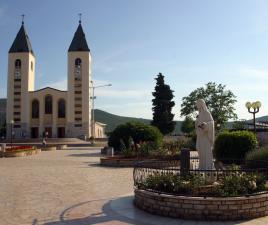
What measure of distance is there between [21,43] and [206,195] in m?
82.4

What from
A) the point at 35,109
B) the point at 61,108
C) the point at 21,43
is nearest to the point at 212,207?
the point at 61,108

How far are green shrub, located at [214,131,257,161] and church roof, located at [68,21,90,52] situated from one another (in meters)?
65.5

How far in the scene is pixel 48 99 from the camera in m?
87.4

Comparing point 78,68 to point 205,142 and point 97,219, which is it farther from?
point 97,219

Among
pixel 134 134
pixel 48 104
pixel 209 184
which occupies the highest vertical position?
pixel 48 104

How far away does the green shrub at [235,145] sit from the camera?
21.5 meters

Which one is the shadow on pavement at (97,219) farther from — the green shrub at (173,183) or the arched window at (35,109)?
the arched window at (35,109)

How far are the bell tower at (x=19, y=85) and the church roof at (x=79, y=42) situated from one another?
909 cm

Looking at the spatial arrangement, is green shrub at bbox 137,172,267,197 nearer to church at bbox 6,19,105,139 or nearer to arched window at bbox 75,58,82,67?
church at bbox 6,19,105,139

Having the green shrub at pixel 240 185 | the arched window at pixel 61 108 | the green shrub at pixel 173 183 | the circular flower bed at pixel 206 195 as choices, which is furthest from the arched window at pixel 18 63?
the green shrub at pixel 240 185

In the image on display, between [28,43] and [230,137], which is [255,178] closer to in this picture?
[230,137]

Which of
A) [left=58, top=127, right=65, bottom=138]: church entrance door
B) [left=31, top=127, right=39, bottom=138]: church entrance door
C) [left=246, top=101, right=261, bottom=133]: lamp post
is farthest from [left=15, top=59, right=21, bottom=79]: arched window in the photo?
[left=246, top=101, right=261, bottom=133]: lamp post

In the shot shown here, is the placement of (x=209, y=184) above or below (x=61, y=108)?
below

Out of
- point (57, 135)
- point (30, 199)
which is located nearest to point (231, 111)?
point (57, 135)
